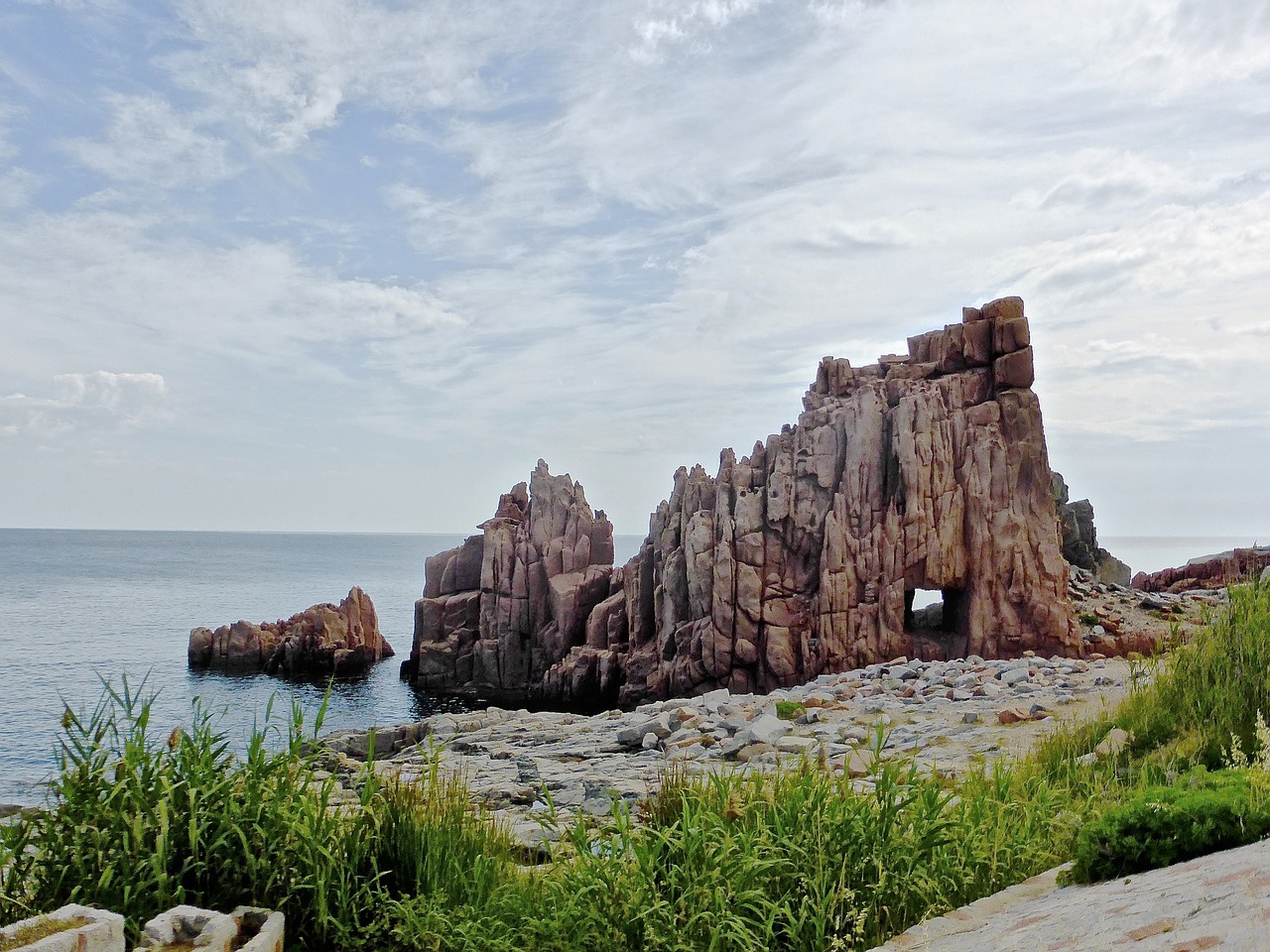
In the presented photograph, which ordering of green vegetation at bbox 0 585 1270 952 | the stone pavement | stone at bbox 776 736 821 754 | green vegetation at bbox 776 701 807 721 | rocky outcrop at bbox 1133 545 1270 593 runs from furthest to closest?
rocky outcrop at bbox 1133 545 1270 593, green vegetation at bbox 776 701 807 721, stone at bbox 776 736 821 754, green vegetation at bbox 0 585 1270 952, the stone pavement

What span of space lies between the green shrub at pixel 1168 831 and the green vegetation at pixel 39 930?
581cm

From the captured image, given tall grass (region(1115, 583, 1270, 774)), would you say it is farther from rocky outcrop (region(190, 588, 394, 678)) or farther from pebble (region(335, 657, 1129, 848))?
rocky outcrop (region(190, 588, 394, 678))

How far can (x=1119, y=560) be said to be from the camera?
1982 inches

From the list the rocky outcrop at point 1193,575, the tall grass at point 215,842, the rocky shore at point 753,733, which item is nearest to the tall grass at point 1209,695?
the rocky shore at point 753,733

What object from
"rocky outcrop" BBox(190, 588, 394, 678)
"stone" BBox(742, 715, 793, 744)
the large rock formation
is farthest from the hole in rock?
"rocky outcrop" BBox(190, 588, 394, 678)

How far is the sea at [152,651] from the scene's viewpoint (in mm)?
27875

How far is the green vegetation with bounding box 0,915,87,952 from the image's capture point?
4.38m

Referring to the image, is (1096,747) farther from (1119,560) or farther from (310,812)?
(1119,560)

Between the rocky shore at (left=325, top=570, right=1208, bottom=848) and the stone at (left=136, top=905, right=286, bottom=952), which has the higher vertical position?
the stone at (left=136, top=905, right=286, bottom=952)

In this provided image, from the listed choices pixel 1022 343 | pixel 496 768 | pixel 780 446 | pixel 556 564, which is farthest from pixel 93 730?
pixel 556 564

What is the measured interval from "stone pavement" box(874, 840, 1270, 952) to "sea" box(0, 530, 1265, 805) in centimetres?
441

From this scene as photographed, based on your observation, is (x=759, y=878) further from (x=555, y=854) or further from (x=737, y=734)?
(x=737, y=734)

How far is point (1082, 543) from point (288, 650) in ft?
153

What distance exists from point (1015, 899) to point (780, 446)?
2715 cm
